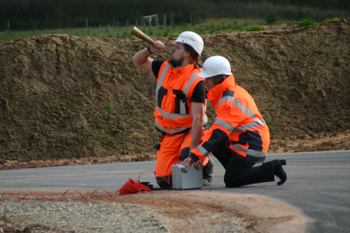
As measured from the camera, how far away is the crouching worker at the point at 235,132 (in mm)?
5504

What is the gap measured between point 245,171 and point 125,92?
1495 cm

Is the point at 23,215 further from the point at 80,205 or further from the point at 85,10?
the point at 85,10

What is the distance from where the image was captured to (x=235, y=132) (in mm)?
5727

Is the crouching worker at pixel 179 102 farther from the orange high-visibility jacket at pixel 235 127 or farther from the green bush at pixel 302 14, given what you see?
the green bush at pixel 302 14

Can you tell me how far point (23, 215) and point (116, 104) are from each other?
14.9m

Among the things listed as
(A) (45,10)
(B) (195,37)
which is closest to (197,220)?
(B) (195,37)

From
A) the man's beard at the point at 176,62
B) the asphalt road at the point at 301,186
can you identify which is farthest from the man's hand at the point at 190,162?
the man's beard at the point at 176,62

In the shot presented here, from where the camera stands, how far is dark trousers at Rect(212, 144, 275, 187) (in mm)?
5727

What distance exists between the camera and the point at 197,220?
4.25 meters

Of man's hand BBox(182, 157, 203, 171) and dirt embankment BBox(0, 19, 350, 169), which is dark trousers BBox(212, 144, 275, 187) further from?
dirt embankment BBox(0, 19, 350, 169)

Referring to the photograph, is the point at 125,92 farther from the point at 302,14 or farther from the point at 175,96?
the point at 302,14

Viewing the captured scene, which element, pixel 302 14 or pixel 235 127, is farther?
pixel 302 14

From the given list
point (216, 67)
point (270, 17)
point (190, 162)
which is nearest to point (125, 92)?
point (216, 67)

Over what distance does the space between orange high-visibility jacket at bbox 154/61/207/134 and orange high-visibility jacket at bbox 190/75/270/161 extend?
395 mm
